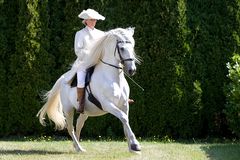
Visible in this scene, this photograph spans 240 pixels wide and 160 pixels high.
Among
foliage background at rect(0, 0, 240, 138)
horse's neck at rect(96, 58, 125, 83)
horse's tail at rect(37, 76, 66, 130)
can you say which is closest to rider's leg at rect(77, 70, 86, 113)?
horse's neck at rect(96, 58, 125, 83)

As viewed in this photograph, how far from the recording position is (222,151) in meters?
10.0

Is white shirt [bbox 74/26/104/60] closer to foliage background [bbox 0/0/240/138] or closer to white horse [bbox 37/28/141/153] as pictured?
white horse [bbox 37/28/141/153]

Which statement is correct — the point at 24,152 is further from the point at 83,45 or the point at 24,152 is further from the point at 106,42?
the point at 106,42

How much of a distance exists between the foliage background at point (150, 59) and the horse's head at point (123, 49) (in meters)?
3.54

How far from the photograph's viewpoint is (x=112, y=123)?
1245 centimetres

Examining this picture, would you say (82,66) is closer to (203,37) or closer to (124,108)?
(124,108)

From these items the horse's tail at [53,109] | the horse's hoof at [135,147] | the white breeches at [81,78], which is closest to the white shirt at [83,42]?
the white breeches at [81,78]

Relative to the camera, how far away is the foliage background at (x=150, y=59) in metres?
12.2

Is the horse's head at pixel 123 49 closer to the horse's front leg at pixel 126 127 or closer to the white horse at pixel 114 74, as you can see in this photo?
the white horse at pixel 114 74

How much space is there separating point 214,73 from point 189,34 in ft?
3.32

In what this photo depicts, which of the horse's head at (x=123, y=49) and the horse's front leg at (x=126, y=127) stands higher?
the horse's head at (x=123, y=49)

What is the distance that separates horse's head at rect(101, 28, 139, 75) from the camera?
27.1ft

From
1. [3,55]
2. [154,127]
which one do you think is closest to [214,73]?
[154,127]

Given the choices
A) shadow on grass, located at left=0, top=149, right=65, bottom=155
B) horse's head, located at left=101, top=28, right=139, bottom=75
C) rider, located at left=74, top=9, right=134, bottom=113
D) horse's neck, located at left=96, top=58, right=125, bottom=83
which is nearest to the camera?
horse's head, located at left=101, top=28, right=139, bottom=75
